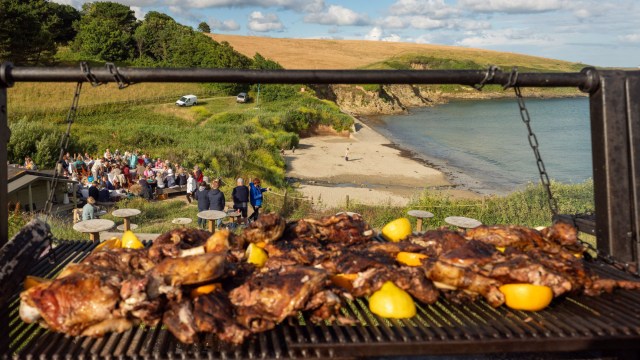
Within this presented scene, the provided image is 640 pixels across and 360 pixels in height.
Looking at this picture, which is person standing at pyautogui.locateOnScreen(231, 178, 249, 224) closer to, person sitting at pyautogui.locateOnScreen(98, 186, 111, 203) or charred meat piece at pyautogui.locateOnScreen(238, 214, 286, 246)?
person sitting at pyautogui.locateOnScreen(98, 186, 111, 203)

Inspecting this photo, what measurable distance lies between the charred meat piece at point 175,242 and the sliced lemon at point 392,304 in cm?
183

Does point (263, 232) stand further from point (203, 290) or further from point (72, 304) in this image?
point (72, 304)

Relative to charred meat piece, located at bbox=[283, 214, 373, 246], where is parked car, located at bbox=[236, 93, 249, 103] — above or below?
below

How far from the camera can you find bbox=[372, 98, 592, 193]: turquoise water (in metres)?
46.2

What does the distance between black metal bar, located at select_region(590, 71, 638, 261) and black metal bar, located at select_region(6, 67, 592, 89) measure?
23 centimetres

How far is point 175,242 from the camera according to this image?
4750 mm

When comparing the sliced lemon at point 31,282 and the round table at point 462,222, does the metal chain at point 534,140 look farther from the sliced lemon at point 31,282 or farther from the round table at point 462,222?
the round table at point 462,222

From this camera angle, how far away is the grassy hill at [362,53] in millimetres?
120125

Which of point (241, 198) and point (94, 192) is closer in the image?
point (241, 198)

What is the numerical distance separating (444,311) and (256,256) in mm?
1743

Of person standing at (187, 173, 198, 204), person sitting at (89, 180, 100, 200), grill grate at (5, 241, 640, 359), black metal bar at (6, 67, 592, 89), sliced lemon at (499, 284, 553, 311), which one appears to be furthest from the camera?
person standing at (187, 173, 198, 204)

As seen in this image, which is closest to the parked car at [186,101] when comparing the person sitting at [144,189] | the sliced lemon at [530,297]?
the person sitting at [144,189]

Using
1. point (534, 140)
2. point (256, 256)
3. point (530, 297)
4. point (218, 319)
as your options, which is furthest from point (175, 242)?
point (534, 140)

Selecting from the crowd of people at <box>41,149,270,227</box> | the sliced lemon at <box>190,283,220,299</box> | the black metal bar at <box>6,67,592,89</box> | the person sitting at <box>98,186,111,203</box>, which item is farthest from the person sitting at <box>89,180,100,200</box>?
the sliced lemon at <box>190,283,220,299</box>
